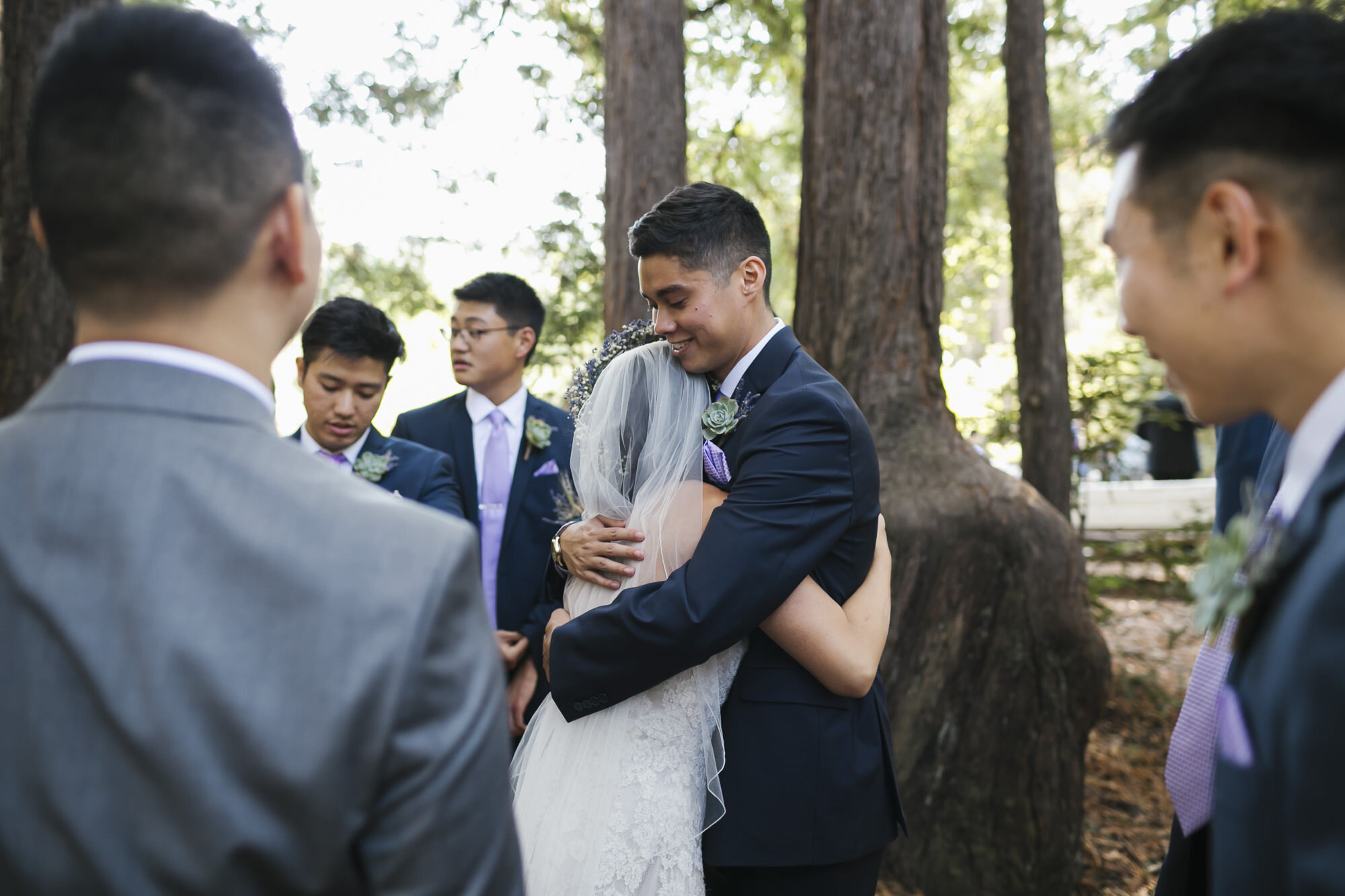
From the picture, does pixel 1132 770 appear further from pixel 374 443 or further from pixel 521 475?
pixel 374 443

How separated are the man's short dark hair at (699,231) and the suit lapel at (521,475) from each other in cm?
192

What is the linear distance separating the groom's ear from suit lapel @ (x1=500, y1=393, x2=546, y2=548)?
2.02 metres

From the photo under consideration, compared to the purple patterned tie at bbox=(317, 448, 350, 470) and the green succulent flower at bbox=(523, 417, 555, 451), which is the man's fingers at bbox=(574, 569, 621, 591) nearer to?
the purple patterned tie at bbox=(317, 448, 350, 470)

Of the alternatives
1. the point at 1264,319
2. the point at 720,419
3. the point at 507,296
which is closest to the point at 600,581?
the point at 720,419

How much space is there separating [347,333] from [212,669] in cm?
293

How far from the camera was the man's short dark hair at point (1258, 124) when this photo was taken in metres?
1.13

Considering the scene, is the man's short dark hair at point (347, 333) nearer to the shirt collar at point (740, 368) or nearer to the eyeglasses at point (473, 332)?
the eyeglasses at point (473, 332)

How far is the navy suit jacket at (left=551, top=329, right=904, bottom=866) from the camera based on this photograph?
7.11 feet

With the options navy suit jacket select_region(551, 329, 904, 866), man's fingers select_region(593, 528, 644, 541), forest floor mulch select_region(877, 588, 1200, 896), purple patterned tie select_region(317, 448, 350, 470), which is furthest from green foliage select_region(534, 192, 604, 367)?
navy suit jacket select_region(551, 329, 904, 866)

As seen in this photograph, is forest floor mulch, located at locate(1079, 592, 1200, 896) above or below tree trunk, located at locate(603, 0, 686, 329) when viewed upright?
below

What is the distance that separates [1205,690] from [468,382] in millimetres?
3670

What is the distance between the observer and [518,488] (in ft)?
14.0

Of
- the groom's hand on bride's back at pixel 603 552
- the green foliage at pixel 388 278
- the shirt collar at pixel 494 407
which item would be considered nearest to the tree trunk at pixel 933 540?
the shirt collar at pixel 494 407

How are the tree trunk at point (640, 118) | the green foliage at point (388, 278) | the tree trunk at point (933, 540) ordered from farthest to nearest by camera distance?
the green foliage at point (388, 278), the tree trunk at point (640, 118), the tree trunk at point (933, 540)
